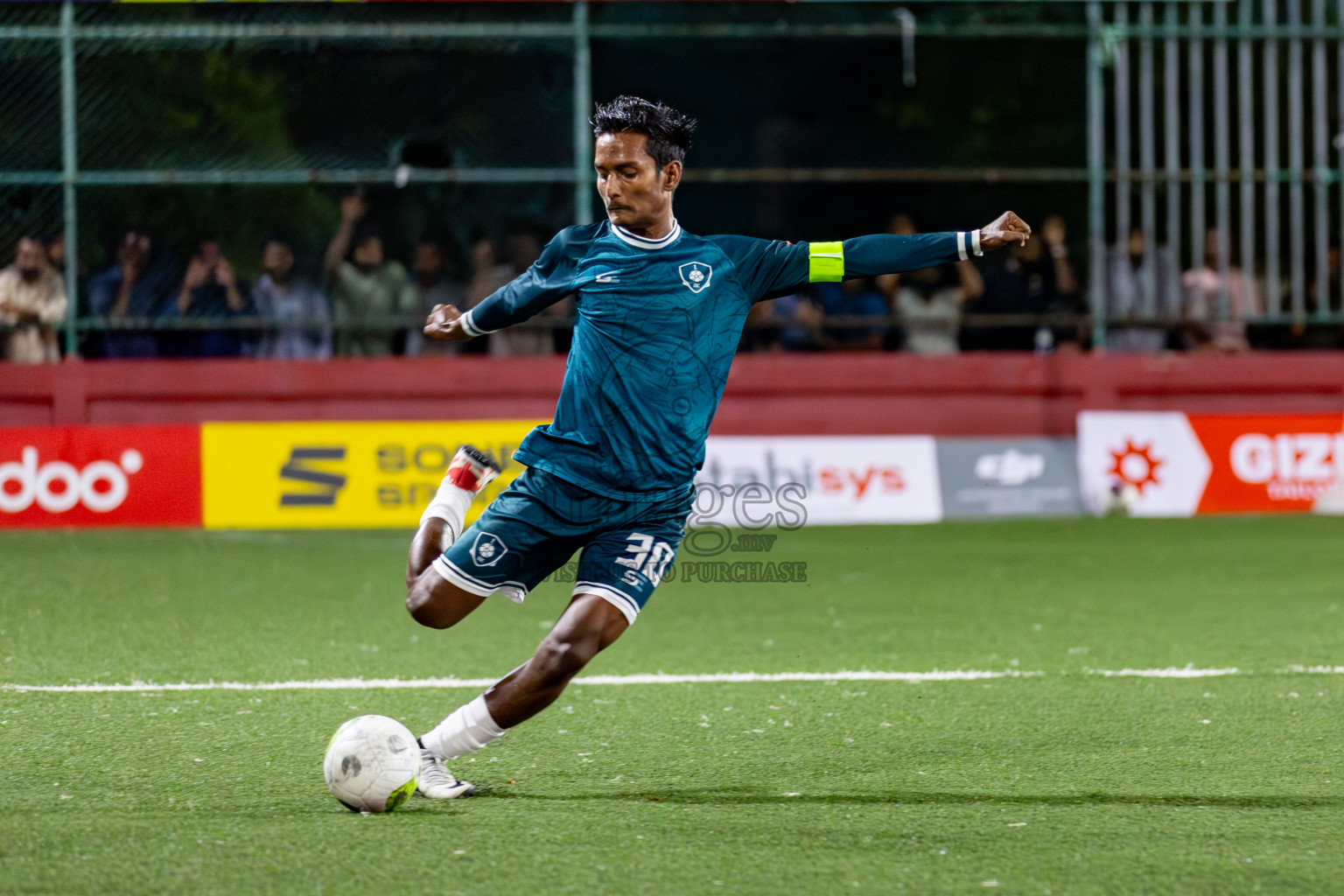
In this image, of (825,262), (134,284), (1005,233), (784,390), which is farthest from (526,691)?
(134,284)

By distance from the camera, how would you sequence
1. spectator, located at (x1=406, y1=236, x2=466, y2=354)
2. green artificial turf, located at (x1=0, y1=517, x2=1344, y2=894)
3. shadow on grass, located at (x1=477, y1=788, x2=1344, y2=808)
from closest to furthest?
green artificial turf, located at (x1=0, y1=517, x2=1344, y2=894) → shadow on grass, located at (x1=477, y1=788, x2=1344, y2=808) → spectator, located at (x1=406, y1=236, x2=466, y2=354)

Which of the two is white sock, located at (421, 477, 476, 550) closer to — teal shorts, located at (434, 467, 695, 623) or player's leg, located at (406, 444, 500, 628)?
player's leg, located at (406, 444, 500, 628)

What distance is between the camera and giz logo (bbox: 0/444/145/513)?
476 inches

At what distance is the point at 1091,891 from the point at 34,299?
1239 cm

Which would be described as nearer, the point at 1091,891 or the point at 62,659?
the point at 1091,891

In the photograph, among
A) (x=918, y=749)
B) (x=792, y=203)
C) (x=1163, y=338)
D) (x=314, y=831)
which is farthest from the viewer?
(x=792, y=203)

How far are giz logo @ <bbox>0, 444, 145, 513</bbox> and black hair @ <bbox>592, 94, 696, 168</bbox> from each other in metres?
8.85

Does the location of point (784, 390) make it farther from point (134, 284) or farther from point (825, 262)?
point (825, 262)

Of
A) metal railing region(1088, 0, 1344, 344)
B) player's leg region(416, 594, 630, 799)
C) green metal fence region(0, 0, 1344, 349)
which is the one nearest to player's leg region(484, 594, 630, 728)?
player's leg region(416, 594, 630, 799)

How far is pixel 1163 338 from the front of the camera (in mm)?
14516

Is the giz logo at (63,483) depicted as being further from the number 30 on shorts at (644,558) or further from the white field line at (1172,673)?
the number 30 on shorts at (644,558)

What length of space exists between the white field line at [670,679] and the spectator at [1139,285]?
8.26 m

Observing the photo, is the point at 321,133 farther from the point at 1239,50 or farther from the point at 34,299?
the point at 1239,50

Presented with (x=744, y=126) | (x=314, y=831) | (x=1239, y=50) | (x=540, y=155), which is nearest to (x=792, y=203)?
(x=744, y=126)
